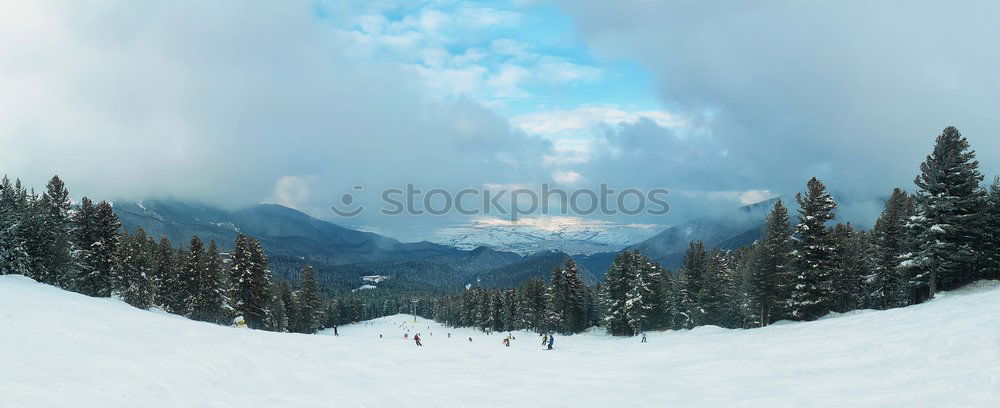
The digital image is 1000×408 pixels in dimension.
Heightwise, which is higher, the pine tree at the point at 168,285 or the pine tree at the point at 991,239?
the pine tree at the point at 991,239

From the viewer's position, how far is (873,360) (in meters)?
19.3

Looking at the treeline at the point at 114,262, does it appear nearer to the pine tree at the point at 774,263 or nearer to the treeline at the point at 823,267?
the treeline at the point at 823,267

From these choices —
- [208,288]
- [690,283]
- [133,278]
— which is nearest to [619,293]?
[690,283]

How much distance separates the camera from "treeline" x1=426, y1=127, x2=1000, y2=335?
36906mm

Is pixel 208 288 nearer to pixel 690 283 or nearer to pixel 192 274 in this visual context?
pixel 192 274

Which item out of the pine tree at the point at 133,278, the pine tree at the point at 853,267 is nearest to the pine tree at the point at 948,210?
the pine tree at the point at 853,267

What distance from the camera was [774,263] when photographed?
47.1m

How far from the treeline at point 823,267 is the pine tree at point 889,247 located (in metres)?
0.11

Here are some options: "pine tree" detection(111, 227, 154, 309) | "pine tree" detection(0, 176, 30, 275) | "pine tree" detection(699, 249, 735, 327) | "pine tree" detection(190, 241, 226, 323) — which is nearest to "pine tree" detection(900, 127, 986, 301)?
"pine tree" detection(699, 249, 735, 327)

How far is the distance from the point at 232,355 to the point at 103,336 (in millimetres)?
4257

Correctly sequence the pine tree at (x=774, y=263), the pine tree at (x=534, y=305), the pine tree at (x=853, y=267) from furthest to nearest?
1. the pine tree at (x=534, y=305)
2. the pine tree at (x=853, y=267)
3. the pine tree at (x=774, y=263)

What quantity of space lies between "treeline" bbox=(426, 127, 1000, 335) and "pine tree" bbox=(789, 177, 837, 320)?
0.08 meters

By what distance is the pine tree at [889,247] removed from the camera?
49312 mm

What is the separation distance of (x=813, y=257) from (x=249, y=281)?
192 feet
